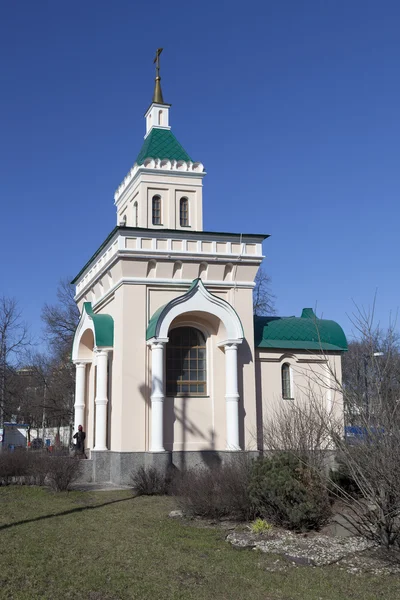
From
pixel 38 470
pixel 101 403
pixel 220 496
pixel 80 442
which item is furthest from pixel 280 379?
pixel 220 496

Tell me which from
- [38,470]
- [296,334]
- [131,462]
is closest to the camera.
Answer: [38,470]

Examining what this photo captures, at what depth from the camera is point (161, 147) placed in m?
23.9

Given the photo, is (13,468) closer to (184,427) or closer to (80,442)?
(80,442)

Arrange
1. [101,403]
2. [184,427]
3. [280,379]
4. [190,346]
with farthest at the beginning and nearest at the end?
[280,379] → [190,346] → [101,403] → [184,427]

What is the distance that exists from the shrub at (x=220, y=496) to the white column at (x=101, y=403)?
282 inches

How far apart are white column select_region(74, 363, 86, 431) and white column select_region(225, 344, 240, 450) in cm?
641

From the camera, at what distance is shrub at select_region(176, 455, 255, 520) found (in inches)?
470

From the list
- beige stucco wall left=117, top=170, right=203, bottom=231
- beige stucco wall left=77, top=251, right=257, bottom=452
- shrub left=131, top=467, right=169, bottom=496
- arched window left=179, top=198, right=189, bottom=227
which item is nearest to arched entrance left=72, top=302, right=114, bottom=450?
beige stucco wall left=77, top=251, right=257, bottom=452

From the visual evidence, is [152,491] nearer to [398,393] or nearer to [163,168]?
[398,393]

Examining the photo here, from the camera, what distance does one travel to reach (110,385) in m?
20.6

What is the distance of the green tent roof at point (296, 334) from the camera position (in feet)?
69.7

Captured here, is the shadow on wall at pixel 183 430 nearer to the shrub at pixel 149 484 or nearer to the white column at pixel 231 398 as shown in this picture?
the white column at pixel 231 398

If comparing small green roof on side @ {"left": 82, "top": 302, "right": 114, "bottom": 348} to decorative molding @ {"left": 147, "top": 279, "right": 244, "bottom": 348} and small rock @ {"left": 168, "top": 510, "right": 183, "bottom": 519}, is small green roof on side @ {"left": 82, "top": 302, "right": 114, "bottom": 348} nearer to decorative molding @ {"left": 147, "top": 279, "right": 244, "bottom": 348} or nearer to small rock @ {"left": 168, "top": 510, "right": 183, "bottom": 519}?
decorative molding @ {"left": 147, "top": 279, "right": 244, "bottom": 348}

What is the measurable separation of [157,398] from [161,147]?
1022 centimetres
